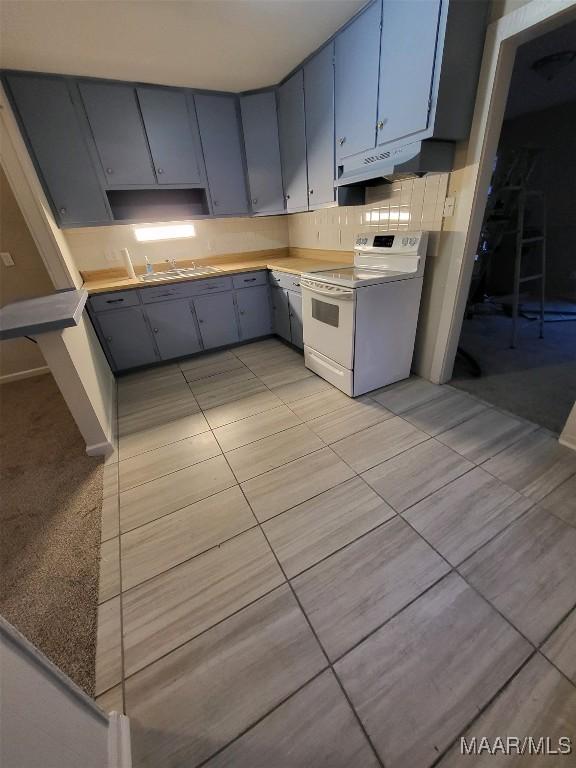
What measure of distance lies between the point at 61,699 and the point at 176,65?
11.8 ft

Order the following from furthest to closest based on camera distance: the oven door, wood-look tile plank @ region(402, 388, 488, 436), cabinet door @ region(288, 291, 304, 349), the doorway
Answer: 1. cabinet door @ region(288, 291, 304, 349)
2. the doorway
3. the oven door
4. wood-look tile plank @ region(402, 388, 488, 436)

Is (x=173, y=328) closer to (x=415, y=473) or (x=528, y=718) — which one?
(x=415, y=473)

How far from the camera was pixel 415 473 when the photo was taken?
5.53ft

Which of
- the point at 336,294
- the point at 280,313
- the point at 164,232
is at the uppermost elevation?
the point at 164,232

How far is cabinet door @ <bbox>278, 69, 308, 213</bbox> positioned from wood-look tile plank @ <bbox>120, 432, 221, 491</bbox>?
2.43 metres

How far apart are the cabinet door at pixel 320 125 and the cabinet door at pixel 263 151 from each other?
57cm

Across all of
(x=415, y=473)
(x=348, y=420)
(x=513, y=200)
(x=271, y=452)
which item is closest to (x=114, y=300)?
(x=271, y=452)

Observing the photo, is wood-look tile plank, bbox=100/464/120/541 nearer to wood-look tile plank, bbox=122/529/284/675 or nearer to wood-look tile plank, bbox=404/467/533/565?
wood-look tile plank, bbox=122/529/284/675

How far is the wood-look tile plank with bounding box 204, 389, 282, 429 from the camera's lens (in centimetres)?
232

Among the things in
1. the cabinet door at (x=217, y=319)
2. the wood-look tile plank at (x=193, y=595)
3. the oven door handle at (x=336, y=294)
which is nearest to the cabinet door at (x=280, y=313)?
the cabinet door at (x=217, y=319)

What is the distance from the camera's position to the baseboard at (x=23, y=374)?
10.7 ft

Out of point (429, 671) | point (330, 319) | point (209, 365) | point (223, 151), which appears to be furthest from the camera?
point (209, 365)

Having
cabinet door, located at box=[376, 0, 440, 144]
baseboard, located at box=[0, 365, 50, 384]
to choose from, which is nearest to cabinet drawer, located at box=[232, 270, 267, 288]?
cabinet door, located at box=[376, 0, 440, 144]

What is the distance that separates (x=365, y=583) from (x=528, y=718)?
0.54 metres
